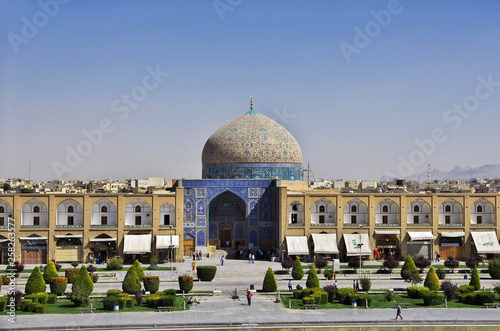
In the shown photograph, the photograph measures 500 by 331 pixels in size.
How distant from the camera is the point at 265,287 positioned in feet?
105

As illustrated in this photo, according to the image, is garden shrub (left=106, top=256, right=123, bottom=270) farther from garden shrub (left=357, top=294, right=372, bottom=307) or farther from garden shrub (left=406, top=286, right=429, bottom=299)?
garden shrub (left=406, top=286, right=429, bottom=299)

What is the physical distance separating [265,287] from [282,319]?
547 centimetres

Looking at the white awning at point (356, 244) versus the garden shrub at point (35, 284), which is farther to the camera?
the white awning at point (356, 244)

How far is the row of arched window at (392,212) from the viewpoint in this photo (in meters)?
45.7

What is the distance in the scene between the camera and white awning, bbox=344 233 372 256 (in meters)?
44.2

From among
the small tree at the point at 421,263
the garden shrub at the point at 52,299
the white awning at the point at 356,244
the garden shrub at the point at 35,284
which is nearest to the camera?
the garden shrub at the point at 52,299

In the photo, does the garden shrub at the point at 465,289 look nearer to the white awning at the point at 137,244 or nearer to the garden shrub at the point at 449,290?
the garden shrub at the point at 449,290

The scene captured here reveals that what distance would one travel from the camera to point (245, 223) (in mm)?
47156

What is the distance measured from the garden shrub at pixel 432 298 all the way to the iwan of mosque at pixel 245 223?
1450 cm

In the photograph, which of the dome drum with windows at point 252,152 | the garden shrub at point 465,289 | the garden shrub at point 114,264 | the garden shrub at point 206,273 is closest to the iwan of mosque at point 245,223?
the dome drum with windows at point 252,152

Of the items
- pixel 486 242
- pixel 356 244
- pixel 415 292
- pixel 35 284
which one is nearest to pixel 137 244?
pixel 356 244

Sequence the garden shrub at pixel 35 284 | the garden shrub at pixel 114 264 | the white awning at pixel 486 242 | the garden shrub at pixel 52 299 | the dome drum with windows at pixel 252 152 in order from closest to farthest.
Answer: the garden shrub at pixel 52 299 < the garden shrub at pixel 35 284 < the garden shrub at pixel 114 264 < the white awning at pixel 486 242 < the dome drum with windows at pixel 252 152

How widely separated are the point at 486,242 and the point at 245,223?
14791mm

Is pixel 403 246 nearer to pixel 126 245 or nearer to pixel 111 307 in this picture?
pixel 126 245
